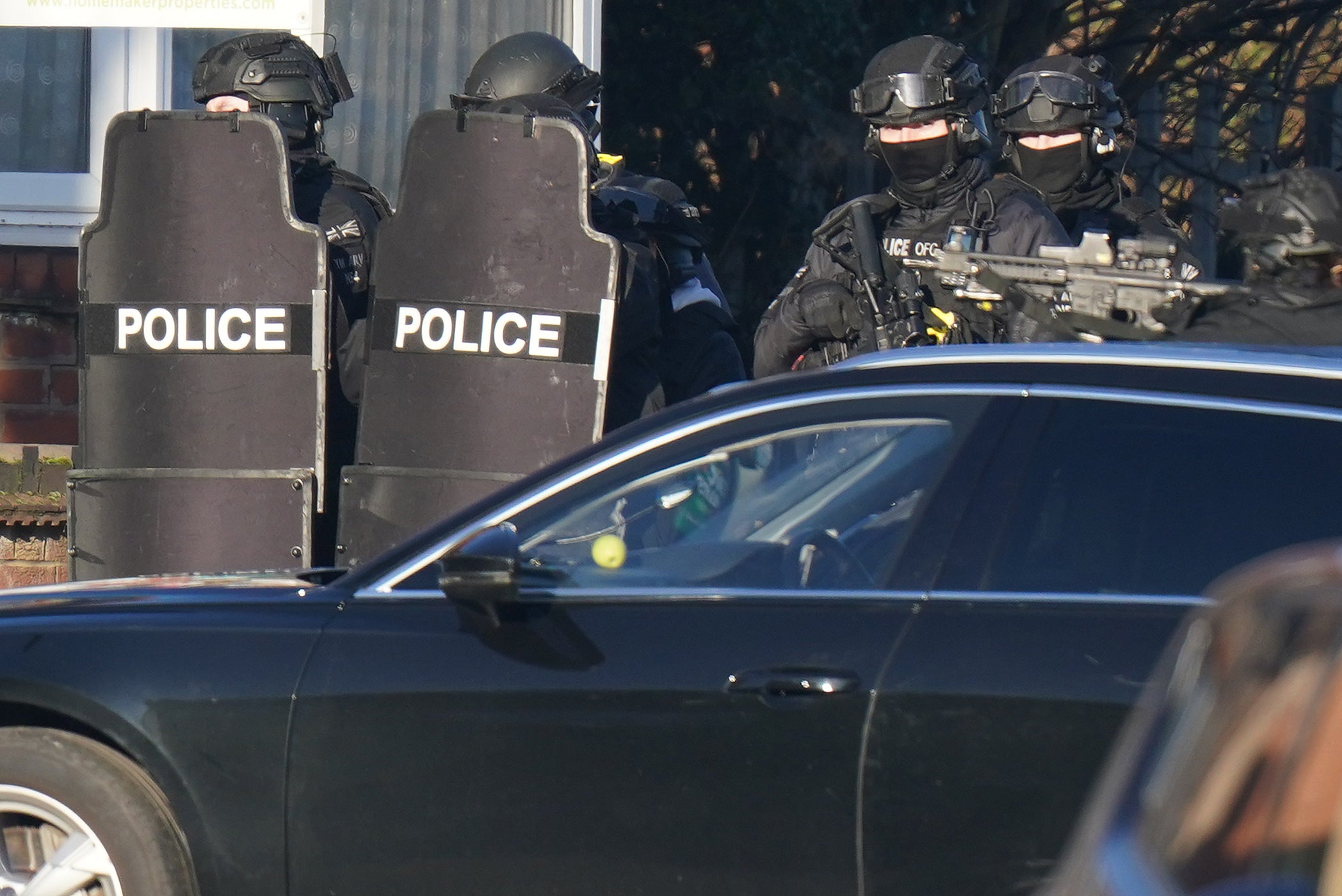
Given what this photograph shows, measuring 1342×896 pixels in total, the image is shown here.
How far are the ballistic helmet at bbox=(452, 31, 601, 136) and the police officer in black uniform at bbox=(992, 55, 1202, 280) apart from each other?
133 centimetres

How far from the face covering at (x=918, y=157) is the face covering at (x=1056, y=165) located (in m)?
0.39

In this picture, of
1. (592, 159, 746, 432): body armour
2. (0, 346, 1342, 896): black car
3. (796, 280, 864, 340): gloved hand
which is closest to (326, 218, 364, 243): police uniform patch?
(592, 159, 746, 432): body armour

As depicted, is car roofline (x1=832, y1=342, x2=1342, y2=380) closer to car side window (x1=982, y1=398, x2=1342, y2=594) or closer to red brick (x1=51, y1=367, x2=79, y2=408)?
car side window (x1=982, y1=398, x2=1342, y2=594)

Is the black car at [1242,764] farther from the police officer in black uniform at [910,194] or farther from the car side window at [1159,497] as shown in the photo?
the police officer in black uniform at [910,194]

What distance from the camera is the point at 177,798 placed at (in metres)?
3.46

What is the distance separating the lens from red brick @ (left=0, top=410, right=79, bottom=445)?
6.97 m

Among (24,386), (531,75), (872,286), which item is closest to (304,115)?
(531,75)

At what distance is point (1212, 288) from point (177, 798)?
7.94 ft

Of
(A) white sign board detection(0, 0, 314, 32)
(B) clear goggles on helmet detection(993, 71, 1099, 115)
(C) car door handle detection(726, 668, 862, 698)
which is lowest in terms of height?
(C) car door handle detection(726, 668, 862, 698)

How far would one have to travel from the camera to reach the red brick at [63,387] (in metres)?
6.98

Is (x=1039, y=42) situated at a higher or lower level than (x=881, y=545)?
higher

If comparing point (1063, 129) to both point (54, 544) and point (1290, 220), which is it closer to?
point (1290, 220)

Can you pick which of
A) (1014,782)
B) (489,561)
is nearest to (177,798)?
(489,561)

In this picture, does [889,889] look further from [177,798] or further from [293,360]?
[293,360]
